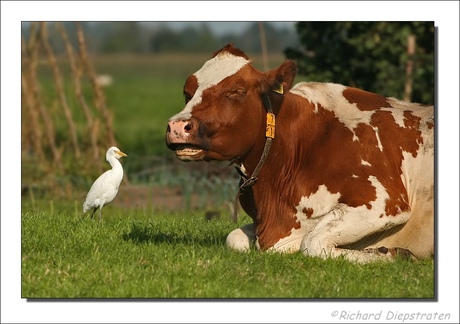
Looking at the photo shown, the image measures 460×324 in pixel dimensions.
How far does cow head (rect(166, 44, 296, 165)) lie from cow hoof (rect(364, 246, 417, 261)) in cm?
149

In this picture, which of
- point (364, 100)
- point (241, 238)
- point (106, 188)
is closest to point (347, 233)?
point (241, 238)

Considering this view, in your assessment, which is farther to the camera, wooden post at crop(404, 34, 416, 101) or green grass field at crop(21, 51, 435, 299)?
wooden post at crop(404, 34, 416, 101)

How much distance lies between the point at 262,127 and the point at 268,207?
0.78 m

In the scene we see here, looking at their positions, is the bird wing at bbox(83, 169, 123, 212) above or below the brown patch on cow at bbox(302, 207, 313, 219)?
above

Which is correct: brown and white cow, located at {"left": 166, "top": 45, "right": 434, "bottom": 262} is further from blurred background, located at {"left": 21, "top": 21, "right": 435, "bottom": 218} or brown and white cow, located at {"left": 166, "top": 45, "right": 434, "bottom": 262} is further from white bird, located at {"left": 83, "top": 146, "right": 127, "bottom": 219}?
blurred background, located at {"left": 21, "top": 21, "right": 435, "bottom": 218}

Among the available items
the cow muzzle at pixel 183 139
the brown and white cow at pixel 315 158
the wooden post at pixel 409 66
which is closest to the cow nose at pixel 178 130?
the cow muzzle at pixel 183 139

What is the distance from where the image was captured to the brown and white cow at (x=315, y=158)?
943cm

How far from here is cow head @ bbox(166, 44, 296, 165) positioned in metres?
9.12

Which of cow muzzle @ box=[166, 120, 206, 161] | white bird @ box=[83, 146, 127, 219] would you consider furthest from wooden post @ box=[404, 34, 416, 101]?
cow muzzle @ box=[166, 120, 206, 161]

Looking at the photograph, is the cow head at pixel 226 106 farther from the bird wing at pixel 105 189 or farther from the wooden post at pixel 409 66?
the wooden post at pixel 409 66

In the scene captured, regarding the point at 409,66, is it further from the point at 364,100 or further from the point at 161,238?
the point at 161,238

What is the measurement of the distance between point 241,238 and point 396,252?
1.50m

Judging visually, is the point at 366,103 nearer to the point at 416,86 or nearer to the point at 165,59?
the point at 416,86

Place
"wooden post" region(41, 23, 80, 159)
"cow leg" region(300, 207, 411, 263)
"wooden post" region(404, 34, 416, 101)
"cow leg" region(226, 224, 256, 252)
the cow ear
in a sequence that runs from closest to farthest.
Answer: "cow leg" region(300, 207, 411, 263)
the cow ear
"cow leg" region(226, 224, 256, 252)
"wooden post" region(404, 34, 416, 101)
"wooden post" region(41, 23, 80, 159)
